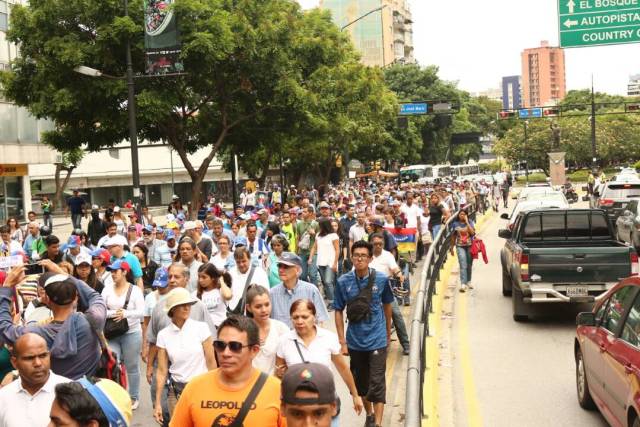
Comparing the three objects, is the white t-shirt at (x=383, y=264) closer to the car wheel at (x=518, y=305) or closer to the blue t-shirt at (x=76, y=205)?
the car wheel at (x=518, y=305)

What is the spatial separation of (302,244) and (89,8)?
11735 millimetres

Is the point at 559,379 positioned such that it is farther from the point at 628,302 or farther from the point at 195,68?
the point at 195,68

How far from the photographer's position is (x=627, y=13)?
22734 mm

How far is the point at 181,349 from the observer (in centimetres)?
657

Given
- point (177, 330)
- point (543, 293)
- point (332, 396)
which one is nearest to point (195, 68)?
point (543, 293)

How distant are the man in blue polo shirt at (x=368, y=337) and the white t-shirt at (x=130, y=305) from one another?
201 cm

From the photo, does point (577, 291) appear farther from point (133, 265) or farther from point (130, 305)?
point (130, 305)

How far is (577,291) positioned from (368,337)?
560 centimetres

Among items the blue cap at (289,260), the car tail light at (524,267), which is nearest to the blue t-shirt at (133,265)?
the blue cap at (289,260)

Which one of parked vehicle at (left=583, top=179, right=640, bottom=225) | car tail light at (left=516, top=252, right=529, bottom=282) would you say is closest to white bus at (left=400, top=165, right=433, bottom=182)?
parked vehicle at (left=583, top=179, right=640, bottom=225)

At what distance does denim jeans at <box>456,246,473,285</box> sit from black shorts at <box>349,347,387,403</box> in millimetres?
8488

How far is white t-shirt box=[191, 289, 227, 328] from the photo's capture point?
8.31m

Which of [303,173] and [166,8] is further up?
[166,8]

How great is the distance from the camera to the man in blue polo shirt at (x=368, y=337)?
765 centimetres
